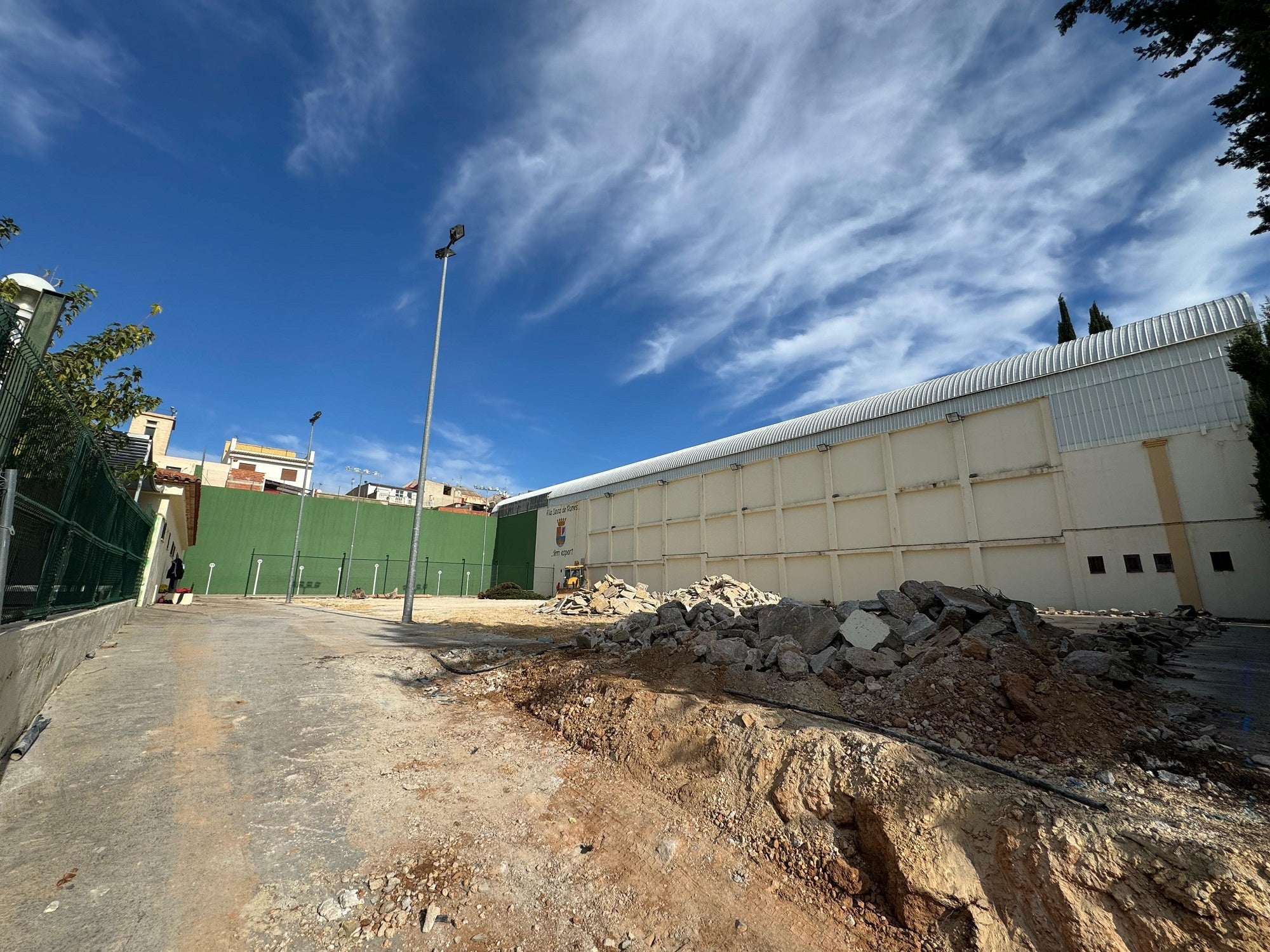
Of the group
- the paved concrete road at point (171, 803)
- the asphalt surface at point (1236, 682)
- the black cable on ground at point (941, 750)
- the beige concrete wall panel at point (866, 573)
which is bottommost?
the paved concrete road at point (171, 803)

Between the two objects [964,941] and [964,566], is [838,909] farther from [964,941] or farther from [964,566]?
[964,566]

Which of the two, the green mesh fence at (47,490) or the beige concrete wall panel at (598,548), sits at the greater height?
the beige concrete wall panel at (598,548)

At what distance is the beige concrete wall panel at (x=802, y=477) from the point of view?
24.8 m

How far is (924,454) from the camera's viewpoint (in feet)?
71.4

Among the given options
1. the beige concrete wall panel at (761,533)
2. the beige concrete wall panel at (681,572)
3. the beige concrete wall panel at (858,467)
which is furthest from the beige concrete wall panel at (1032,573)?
the beige concrete wall panel at (681,572)

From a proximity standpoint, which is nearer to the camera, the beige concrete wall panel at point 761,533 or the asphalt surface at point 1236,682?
the asphalt surface at point 1236,682

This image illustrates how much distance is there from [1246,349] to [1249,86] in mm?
12115

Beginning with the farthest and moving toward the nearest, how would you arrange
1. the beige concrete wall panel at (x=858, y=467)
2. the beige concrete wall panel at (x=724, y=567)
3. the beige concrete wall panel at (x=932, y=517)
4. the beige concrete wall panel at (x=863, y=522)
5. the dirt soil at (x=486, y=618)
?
the beige concrete wall panel at (x=724, y=567)
the beige concrete wall panel at (x=858, y=467)
the beige concrete wall panel at (x=863, y=522)
the beige concrete wall panel at (x=932, y=517)
the dirt soil at (x=486, y=618)

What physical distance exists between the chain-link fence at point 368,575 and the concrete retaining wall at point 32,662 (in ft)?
Result: 95.9

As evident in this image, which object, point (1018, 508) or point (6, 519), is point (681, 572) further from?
point (6, 519)

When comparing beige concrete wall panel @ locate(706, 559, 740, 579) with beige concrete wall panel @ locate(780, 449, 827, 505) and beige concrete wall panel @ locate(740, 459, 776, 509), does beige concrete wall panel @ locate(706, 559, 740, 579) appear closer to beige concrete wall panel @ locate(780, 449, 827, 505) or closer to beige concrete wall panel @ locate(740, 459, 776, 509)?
beige concrete wall panel @ locate(740, 459, 776, 509)

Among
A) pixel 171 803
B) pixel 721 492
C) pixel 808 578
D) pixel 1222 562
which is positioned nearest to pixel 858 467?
pixel 808 578

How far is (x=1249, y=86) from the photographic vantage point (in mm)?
5859

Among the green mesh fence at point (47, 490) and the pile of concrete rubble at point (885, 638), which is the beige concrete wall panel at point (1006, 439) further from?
the green mesh fence at point (47, 490)
